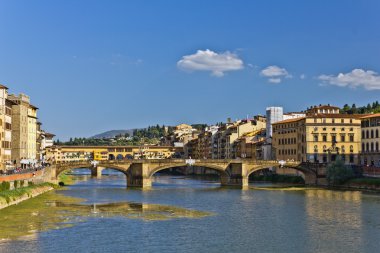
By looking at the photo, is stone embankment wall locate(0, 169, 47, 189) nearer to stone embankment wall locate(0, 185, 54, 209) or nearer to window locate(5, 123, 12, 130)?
stone embankment wall locate(0, 185, 54, 209)

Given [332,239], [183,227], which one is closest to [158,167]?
[183,227]

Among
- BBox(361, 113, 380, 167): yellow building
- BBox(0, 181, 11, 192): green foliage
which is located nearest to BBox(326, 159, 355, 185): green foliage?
BBox(361, 113, 380, 167): yellow building

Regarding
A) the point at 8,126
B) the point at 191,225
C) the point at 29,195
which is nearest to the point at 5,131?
the point at 8,126

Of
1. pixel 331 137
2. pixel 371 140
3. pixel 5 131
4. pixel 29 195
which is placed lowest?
pixel 29 195

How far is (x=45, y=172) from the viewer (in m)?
98.9

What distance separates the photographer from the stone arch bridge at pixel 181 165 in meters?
113

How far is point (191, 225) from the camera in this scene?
5475cm

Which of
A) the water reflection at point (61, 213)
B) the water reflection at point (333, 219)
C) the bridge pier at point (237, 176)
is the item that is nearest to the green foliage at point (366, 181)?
the water reflection at point (333, 219)

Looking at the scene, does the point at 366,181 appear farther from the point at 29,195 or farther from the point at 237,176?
the point at 29,195

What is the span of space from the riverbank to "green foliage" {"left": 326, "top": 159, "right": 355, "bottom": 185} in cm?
4920

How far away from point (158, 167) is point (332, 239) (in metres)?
69.2

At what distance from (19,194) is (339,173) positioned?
5866cm

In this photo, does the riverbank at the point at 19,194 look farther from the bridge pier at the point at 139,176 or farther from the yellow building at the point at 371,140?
the yellow building at the point at 371,140

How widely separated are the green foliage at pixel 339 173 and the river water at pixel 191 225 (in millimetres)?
25920
